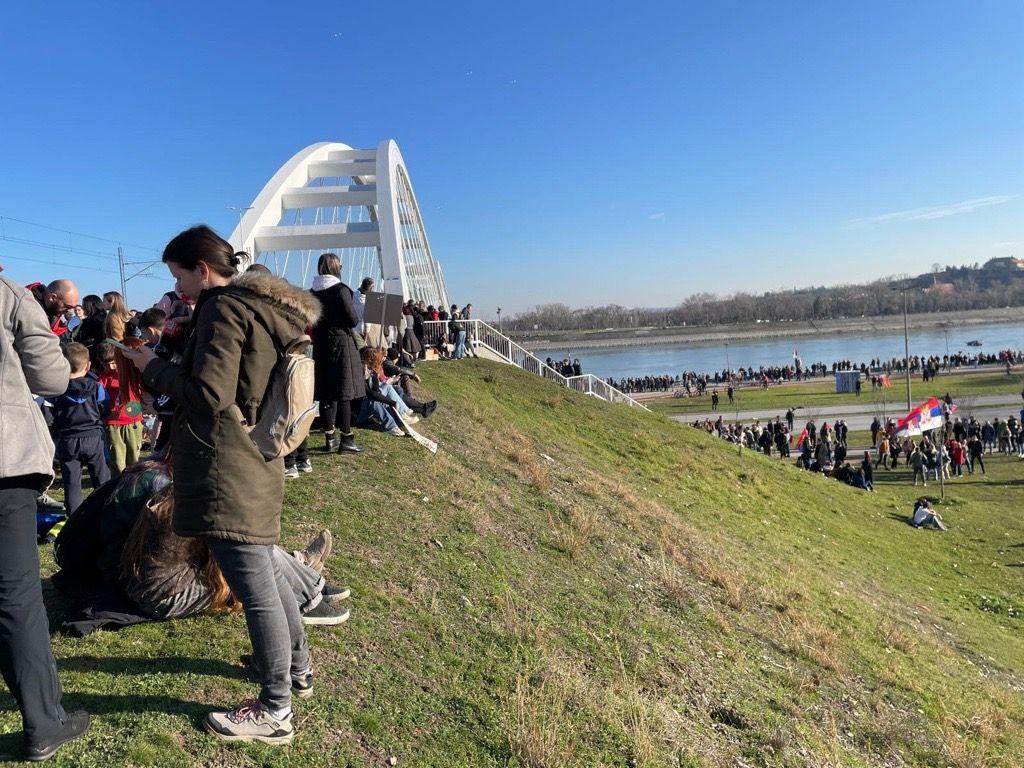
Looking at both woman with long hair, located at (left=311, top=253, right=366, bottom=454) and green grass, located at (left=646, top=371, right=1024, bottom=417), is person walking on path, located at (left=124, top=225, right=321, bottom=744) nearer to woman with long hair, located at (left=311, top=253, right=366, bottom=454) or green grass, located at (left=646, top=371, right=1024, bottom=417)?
woman with long hair, located at (left=311, top=253, right=366, bottom=454)

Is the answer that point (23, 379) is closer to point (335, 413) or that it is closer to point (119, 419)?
point (119, 419)

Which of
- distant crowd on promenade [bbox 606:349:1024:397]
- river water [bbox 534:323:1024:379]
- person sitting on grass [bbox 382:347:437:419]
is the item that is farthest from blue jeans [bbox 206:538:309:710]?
river water [bbox 534:323:1024:379]

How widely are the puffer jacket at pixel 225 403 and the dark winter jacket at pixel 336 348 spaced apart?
381cm

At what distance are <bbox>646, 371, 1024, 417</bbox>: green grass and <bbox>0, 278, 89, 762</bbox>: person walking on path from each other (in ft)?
143

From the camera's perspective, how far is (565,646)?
485cm

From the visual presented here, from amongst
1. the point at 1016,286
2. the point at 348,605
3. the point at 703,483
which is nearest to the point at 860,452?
the point at 703,483

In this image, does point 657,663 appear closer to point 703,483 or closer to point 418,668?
point 418,668

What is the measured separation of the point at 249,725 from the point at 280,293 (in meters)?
1.77

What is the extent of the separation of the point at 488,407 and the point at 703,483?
14.2ft

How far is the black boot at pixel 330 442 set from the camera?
Result: 7465mm

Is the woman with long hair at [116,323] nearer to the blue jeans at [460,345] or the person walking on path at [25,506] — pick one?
the person walking on path at [25,506]

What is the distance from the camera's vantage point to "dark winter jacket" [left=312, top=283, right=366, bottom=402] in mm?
6668

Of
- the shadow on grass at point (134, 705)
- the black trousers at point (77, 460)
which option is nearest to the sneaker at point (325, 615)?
the shadow on grass at point (134, 705)

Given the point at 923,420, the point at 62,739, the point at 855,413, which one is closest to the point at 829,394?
the point at 855,413
